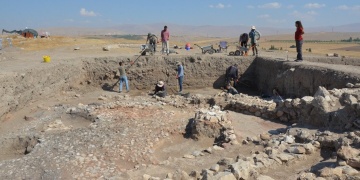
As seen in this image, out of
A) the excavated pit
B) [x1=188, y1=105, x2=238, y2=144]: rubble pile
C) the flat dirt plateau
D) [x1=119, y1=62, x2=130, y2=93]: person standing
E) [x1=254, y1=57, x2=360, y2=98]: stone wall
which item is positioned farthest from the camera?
[x1=119, y1=62, x2=130, y2=93]: person standing

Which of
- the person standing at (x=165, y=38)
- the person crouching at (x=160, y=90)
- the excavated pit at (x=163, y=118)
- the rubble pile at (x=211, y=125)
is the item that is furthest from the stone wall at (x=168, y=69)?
the rubble pile at (x=211, y=125)

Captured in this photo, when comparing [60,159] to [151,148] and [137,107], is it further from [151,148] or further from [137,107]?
[137,107]

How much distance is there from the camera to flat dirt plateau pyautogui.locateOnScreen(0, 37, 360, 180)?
17.7ft

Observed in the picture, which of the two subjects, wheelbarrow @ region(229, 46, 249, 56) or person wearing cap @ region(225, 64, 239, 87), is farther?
wheelbarrow @ region(229, 46, 249, 56)

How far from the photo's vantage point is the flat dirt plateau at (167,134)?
5395mm

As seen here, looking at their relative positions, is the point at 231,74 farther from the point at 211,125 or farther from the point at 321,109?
the point at 321,109

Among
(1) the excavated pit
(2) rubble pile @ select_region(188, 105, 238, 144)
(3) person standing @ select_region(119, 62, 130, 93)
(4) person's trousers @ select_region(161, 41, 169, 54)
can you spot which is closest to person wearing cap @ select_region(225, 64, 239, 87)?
(1) the excavated pit

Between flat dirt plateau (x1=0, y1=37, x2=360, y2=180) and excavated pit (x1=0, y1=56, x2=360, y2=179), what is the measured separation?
24 mm

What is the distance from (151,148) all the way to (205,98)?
4.19 m

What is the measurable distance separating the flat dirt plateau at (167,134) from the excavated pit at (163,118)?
0.02 meters

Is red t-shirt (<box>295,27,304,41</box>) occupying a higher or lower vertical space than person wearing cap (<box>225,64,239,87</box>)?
higher

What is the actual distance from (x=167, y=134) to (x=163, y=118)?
1252mm

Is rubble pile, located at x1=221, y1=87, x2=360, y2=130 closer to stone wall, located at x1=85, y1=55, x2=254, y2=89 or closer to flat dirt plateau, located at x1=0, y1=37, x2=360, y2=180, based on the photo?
flat dirt plateau, located at x1=0, y1=37, x2=360, y2=180

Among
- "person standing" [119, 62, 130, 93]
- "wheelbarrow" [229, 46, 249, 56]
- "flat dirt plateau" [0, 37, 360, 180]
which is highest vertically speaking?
"wheelbarrow" [229, 46, 249, 56]
